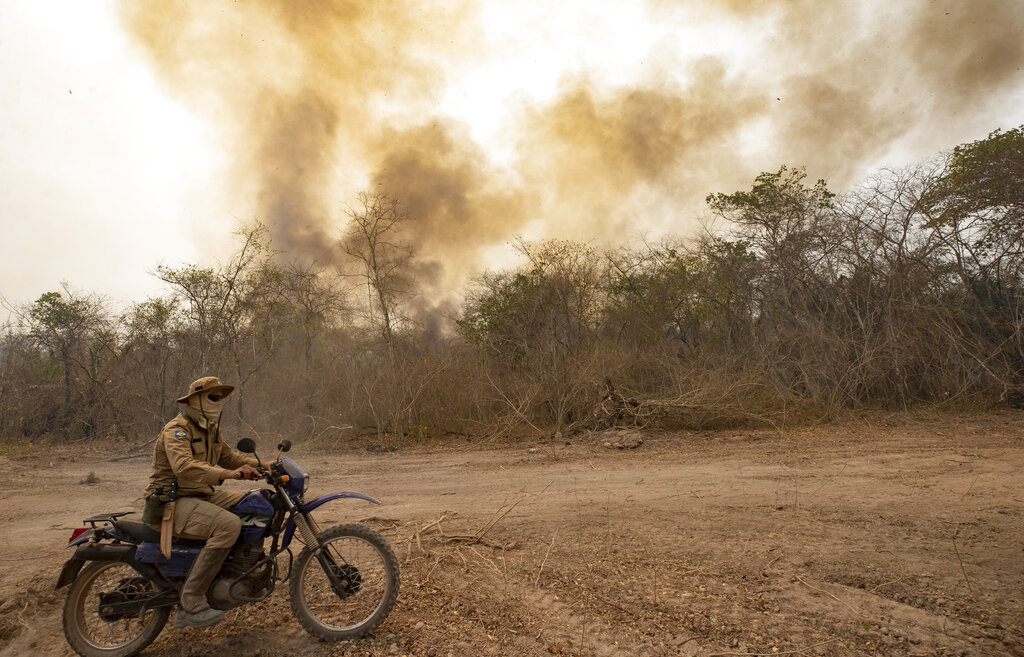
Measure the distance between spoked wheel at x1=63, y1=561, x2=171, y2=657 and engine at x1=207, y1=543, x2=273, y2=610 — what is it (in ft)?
1.40

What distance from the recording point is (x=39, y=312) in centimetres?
1762

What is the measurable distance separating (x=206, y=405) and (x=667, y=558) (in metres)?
3.89

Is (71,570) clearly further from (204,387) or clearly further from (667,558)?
(667,558)

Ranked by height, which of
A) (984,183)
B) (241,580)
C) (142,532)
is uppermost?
(984,183)

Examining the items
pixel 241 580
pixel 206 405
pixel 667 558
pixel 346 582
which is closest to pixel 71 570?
pixel 241 580

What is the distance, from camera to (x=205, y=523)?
3.48m

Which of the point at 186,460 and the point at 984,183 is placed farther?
the point at 984,183

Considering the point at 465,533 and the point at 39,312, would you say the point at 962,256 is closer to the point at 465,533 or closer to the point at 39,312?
the point at 465,533

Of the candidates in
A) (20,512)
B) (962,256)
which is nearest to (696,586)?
(20,512)

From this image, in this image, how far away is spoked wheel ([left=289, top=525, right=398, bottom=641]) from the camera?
3623 mm

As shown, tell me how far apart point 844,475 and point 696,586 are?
4.68 m

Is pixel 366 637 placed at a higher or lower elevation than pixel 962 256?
lower

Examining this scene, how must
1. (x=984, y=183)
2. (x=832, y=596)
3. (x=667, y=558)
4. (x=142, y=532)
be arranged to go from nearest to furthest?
(x=142, y=532)
(x=832, y=596)
(x=667, y=558)
(x=984, y=183)

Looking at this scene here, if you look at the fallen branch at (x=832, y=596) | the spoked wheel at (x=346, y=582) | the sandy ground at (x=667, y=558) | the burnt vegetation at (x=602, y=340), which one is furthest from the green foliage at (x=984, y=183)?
the spoked wheel at (x=346, y=582)
